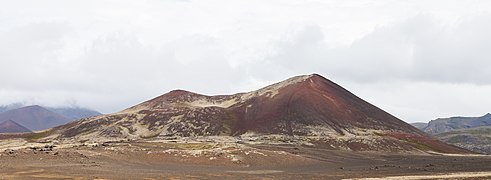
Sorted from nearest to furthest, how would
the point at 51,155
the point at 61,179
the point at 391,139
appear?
the point at 61,179, the point at 51,155, the point at 391,139

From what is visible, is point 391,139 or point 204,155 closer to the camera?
point 204,155

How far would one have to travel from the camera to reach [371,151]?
6176 inches

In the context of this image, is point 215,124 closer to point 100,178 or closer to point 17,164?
point 17,164

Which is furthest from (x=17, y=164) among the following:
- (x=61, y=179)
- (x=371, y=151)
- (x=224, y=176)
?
(x=371, y=151)

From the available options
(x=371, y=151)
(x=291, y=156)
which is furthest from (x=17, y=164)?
(x=371, y=151)

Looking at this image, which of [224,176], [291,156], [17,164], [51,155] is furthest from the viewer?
[291,156]

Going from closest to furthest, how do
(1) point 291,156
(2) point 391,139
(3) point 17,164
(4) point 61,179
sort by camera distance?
(4) point 61,179
(3) point 17,164
(1) point 291,156
(2) point 391,139

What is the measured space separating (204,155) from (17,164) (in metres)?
34.8

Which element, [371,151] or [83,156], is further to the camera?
[371,151]

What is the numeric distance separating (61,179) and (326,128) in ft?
460

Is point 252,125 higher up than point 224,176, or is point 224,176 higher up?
point 252,125

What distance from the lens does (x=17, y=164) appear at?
76.5 meters

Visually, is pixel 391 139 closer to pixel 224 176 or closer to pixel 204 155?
pixel 204 155

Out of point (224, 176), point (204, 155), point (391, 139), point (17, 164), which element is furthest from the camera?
point (391, 139)
